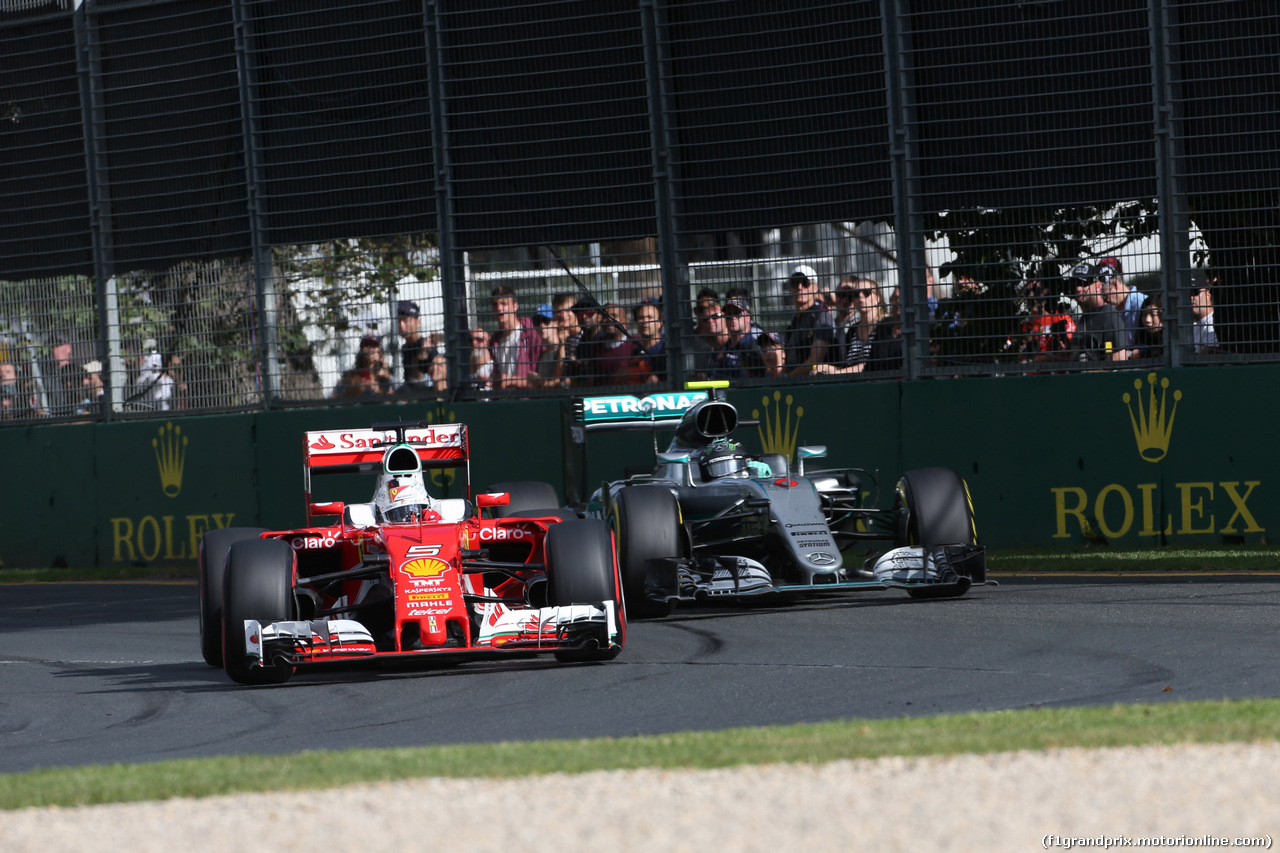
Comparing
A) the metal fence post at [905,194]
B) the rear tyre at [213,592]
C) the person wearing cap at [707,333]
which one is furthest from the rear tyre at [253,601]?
the metal fence post at [905,194]

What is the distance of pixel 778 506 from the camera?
11266 mm

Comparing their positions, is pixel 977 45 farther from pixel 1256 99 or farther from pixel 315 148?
pixel 315 148

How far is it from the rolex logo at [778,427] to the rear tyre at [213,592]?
5.91m

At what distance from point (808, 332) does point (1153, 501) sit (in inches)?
133

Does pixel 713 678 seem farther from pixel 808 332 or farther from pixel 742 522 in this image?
pixel 808 332

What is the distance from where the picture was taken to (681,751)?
20.0 ft

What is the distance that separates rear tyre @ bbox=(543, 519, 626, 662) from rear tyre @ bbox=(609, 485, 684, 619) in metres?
1.57

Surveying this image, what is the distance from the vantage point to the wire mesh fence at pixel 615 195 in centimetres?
1409

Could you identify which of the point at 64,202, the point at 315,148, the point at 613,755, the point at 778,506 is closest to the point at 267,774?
the point at 613,755

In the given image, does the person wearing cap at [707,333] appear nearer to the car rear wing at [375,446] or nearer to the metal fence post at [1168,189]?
the metal fence post at [1168,189]

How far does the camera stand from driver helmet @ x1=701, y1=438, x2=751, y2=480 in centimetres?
1196

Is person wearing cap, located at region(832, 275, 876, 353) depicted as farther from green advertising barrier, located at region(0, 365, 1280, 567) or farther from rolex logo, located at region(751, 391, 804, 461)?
rolex logo, located at region(751, 391, 804, 461)

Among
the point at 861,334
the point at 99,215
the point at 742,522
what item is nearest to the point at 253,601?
the point at 742,522

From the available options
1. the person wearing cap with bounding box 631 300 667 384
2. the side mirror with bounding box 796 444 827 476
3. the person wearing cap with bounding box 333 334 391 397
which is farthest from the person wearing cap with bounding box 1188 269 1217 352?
the person wearing cap with bounding box 333 334 391 397
